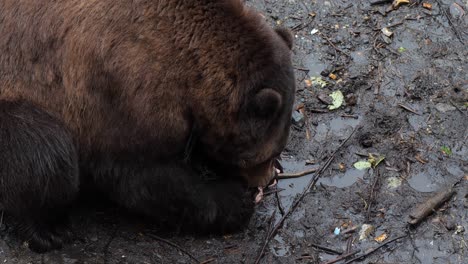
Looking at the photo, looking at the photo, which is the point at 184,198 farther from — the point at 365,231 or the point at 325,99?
the point at 325,99

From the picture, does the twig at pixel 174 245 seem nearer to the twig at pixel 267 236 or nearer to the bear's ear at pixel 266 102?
the twig at pixel 267 236

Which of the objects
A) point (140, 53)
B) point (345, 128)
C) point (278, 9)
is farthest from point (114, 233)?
point (278, 9)

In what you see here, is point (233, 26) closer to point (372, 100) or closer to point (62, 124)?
point (62, 124)

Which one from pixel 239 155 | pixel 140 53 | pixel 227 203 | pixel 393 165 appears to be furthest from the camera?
pixel 393 165

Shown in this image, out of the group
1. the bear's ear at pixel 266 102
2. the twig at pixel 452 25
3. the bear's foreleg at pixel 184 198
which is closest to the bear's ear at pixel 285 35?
the bear's ear at pixel 266 102

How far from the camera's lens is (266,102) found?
470 centimetres

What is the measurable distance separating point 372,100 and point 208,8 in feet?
6.38

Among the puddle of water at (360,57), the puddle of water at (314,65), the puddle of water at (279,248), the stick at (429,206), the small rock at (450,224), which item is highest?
the puddle of water at (314,65)

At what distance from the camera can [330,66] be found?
6.51 m

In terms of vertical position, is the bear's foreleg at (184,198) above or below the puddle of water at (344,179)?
above

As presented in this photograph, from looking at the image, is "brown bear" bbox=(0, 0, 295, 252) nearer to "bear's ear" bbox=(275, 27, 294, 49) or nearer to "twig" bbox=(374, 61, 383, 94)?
"bear's ear" bbox=(275, 27, 294, 49)

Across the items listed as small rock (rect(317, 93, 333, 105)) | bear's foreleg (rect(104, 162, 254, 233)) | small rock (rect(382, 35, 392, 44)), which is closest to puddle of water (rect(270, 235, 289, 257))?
bear's foreleg (rect(104, 162, 254, 233))

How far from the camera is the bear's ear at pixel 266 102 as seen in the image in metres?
4.69

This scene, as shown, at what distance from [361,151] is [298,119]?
0.54 metres
